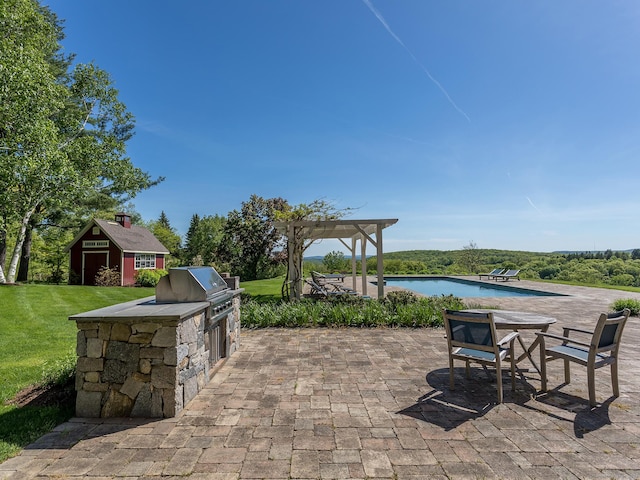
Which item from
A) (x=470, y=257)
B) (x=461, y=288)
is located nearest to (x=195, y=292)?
(x=461, y=288)

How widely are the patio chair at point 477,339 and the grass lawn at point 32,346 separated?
3870 mm

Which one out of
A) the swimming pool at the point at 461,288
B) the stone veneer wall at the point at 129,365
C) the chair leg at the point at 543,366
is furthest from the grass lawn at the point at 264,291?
the chair leg at the point at 543,366

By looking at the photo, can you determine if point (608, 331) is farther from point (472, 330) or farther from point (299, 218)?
point (299, 218)

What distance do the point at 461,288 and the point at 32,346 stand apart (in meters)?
18.0

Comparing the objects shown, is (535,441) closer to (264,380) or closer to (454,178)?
(264,380)

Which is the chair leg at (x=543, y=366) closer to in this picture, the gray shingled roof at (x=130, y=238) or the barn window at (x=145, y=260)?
the gray shingled roof at (x=130, y=238)

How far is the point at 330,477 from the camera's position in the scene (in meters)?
1.99

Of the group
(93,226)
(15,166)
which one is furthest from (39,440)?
(93,226)

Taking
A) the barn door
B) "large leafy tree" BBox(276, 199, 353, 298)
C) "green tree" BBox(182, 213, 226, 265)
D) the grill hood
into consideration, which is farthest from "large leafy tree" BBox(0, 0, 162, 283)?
the grill hood

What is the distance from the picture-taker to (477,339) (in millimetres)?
3258

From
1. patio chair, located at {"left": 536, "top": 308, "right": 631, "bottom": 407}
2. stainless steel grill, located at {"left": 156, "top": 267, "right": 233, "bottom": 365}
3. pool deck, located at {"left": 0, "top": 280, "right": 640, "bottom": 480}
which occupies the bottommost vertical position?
pool deck, located at {"left": 0, "top": 280, "right": 640, "bottom": 480}

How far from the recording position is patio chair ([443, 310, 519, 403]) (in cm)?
311

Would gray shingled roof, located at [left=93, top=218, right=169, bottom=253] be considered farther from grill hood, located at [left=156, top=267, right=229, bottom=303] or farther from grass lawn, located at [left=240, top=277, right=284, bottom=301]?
grill hood, located at [left=156, top=267, right=229, bottom=303]

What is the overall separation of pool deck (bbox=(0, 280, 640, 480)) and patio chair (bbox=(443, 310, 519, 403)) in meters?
0.40
